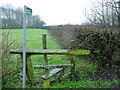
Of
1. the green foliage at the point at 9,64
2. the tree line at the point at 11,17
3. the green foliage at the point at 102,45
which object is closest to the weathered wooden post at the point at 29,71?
the green foliage at the point at 9,64

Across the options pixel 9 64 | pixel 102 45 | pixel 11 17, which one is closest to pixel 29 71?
pixel 9 64

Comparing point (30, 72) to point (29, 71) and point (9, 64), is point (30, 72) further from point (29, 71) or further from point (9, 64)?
point (9, 64)

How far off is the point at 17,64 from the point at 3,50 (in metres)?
0.57

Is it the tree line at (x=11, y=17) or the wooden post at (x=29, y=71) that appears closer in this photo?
the wooden post at (x=29, y=71)

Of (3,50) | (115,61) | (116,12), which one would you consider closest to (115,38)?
(115,61)

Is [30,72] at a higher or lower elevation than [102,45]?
lower

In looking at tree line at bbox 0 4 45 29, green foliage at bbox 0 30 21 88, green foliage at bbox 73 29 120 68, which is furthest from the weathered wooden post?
green foliage at bbox 73 29 120 68

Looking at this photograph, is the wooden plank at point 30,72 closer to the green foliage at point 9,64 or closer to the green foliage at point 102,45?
the green foliage at point 9,64

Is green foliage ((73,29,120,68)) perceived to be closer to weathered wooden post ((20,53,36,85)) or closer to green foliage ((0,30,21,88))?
weathered wooden post ((20,53,36,85))

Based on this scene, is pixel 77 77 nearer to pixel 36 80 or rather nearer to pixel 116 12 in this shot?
pixel 36 80

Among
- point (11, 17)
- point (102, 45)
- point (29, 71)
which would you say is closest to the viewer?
point (29, 71)

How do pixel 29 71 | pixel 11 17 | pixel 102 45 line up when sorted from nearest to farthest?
pixel 29 71
pixel 11 17
pixel 102 45

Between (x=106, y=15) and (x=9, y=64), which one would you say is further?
(x=106, y=15)

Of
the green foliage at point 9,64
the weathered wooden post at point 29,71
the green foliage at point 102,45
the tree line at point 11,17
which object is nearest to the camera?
the green foliage at point 9,64
